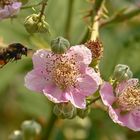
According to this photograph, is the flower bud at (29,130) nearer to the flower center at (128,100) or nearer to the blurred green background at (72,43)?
the blurred green background at (72,43)

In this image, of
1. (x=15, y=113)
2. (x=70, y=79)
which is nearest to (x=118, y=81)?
(x=70, y=79)

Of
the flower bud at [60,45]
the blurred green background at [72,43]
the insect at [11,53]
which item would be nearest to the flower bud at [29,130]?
the blurred green background at [72,43]

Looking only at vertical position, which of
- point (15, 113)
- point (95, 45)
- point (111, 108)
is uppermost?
point (95, 45)

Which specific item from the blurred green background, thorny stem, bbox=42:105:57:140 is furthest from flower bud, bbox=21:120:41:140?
the blurred green background

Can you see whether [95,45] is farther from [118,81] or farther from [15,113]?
[15,113]

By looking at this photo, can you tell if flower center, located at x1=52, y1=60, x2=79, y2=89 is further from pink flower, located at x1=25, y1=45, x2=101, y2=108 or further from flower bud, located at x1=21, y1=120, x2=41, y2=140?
flower bud, located at x1=21, y1=120, x2=41, y2=140
